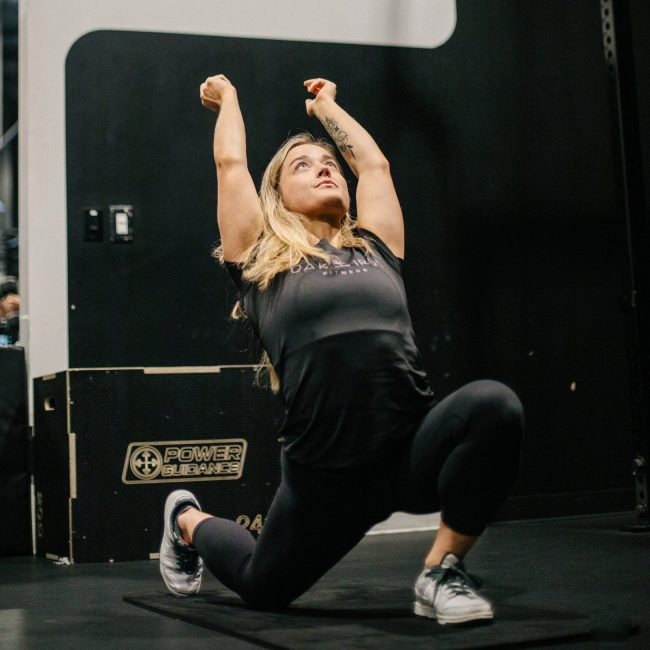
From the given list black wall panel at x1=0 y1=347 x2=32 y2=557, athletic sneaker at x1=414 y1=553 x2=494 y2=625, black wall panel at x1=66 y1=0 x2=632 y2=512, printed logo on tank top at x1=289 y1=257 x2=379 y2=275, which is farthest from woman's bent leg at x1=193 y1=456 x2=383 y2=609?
black wall panel at x1=66 y1=0 x2=632 y2=512

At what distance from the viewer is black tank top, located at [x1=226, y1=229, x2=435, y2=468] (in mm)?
Result: 1802

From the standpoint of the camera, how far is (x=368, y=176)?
2090 mm

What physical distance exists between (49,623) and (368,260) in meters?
0.93

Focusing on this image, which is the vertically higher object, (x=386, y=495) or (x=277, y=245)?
(x=277, y=245)

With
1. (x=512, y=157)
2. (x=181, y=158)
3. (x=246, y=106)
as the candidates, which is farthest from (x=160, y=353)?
(x=512, y=157)

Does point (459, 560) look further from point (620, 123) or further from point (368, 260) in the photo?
point (620, 123)

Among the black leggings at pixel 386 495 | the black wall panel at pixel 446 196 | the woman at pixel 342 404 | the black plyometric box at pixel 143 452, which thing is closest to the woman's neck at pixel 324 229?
the woman at pixel 342 404

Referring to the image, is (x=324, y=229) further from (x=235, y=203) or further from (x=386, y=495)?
(x=386, y=495)

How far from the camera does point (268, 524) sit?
1910 millimetres

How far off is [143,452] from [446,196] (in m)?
1.64

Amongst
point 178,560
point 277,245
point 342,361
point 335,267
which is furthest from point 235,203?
point 178,560

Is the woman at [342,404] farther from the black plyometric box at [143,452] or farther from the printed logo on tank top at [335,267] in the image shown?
the black plyometric box at [143,452]

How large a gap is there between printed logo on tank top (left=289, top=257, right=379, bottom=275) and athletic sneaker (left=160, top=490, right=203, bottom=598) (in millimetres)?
647

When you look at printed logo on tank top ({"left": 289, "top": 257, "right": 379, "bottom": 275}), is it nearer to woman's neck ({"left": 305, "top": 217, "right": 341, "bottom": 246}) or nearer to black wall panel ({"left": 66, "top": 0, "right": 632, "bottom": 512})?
woman's neck ({"left": 305, "top": 217, "right": 341, "bottom": 246})
